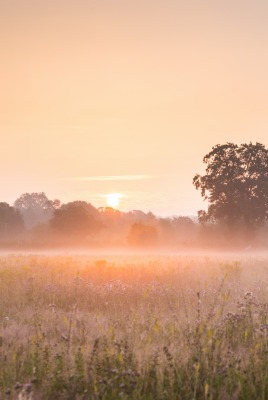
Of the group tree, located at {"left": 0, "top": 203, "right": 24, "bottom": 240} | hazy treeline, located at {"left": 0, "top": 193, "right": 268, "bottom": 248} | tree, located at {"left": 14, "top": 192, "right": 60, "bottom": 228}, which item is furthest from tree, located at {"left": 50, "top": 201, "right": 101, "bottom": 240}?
tree, located at {"left": 14, "top": 192, "right": 60, "bottom": 228}

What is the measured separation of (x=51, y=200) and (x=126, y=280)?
3006 inches

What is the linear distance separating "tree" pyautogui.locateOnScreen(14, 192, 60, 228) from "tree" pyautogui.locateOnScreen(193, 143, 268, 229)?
4782cm

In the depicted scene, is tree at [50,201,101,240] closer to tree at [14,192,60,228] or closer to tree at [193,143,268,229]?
tree at [193,143,268,229]

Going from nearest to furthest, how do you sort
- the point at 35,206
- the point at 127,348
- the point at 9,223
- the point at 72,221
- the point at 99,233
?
the point at 127,348 < the point at 72,221 < the point at 99,233 < the point at 9,223 < the point at 35,206

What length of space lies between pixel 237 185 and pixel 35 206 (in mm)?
64941

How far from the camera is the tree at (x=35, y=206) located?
86.6 meters

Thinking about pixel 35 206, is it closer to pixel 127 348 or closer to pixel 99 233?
pixel 99 233

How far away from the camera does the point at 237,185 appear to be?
43.5 meters

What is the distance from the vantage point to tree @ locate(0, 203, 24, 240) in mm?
56781

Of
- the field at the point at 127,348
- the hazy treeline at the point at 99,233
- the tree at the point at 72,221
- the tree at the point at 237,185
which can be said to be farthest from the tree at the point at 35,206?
the field at the point at 127,348

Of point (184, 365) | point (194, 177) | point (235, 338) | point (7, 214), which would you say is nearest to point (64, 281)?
point (235, 338)

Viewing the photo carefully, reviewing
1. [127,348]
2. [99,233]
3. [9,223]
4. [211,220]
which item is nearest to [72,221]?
[99,233]

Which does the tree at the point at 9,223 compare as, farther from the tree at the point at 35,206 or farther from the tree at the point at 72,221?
the tree at the point at 35,206

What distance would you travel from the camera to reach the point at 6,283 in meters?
11.8
